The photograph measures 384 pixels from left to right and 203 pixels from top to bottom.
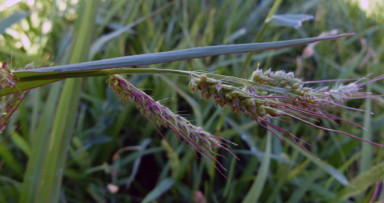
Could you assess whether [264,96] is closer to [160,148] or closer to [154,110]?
[154,110]

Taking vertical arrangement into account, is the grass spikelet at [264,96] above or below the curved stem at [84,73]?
below

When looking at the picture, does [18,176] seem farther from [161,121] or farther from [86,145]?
[161,121]

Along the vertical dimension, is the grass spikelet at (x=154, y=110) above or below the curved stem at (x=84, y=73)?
below

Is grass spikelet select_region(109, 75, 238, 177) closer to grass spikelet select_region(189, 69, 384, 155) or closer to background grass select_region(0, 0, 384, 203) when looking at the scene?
grass spikelet select_region(189, 69, 384, 155)

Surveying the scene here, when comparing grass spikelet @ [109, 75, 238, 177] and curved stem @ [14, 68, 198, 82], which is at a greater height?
curved stem @ [14, 68, 198, 82]

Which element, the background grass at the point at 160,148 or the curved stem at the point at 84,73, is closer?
the curved stem at the point at 84,73

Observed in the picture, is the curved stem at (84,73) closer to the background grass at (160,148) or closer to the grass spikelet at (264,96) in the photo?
the grass spikelet at (264,96)

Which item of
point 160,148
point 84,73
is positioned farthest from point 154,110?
point 160,148

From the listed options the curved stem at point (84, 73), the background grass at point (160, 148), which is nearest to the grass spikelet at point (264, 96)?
the curved stem at point (84, 73)

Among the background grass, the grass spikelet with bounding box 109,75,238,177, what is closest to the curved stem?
the grass spikelet with bounding box 109,75,238,177

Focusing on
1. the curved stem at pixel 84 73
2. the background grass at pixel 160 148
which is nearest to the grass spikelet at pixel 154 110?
the curved stem at pixel 84 73

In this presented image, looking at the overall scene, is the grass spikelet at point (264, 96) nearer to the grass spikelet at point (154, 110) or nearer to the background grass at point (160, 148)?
the grass spikelet at point (154, 110)

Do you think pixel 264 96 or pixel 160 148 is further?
pixel 160 148
